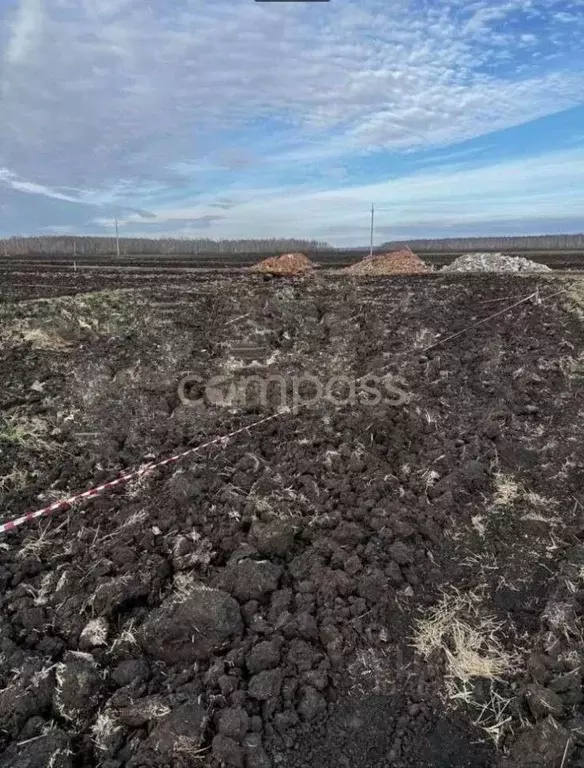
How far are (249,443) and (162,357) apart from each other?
113 inches

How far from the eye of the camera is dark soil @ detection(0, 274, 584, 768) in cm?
339

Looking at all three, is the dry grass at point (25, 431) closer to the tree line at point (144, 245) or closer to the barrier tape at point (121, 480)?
the barrier tape at point (121, 480)

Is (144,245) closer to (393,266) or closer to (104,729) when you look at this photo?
(393,266)

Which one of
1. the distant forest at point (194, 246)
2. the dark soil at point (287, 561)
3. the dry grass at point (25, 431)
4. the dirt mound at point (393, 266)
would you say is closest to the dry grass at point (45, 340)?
the dark soil at point (287, 561)

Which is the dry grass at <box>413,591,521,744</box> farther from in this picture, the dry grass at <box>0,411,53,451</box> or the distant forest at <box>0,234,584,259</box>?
the distant forest at <box>0,234,584,259</box>

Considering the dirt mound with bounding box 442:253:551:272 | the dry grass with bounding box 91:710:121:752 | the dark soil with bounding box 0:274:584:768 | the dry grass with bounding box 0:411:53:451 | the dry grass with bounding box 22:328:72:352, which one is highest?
the dirt mound with bounding box 442:253:551:272

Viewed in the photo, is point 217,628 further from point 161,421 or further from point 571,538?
point 161,421

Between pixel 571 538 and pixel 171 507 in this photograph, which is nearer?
pixel 571 538

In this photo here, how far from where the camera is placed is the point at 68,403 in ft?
23.9

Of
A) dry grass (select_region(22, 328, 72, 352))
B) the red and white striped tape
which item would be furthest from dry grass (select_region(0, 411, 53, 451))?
dry grass (select_region(22, 328, 72, 352))

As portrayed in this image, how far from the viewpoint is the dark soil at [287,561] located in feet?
11.1

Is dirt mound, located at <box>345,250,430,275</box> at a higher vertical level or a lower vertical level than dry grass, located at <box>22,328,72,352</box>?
higher

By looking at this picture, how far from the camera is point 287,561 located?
4590 mm

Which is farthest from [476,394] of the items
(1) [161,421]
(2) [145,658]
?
(2) [145,658]
